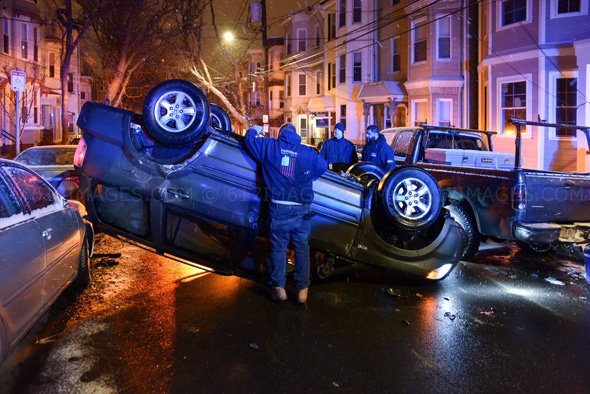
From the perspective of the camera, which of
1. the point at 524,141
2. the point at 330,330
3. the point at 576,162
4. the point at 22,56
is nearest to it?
the point at 330,330

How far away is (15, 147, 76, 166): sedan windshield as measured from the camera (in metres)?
10.3

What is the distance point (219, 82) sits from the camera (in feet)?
125

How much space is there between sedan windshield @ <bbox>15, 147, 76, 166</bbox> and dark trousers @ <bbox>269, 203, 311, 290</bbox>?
7037mm

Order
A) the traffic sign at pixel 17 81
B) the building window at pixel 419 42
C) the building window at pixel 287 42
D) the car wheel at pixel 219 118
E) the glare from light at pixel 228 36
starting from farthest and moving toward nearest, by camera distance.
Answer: the building window at pixel 287 42, the glare from light at pixel 228 36, the building window at pixel 419 42, the traffic sign at pixel 17 81, the car wheel at pixel 219 118

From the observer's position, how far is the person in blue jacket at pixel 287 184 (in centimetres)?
489

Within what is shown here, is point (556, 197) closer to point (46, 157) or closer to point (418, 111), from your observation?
point (46, 157)

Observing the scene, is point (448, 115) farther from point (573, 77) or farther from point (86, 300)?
point (86, 300)

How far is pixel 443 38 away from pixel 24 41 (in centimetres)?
2082

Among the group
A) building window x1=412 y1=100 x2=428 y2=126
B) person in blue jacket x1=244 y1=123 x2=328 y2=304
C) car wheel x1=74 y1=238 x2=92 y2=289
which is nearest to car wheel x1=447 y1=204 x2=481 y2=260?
person in blue jacket x1=244 y1=123 x2=328 y2=304

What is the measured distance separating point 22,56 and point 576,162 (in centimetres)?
2566

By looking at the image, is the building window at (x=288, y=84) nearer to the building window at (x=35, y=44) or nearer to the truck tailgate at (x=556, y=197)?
the building window at (x=35, y=44)

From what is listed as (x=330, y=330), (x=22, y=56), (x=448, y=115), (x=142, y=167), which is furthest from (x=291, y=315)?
(x=22, y=56)

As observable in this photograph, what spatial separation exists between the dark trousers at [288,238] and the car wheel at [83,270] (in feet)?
6.50

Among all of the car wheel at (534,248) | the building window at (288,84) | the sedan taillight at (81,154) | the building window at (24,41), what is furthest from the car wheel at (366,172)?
the building window at (288,84)
